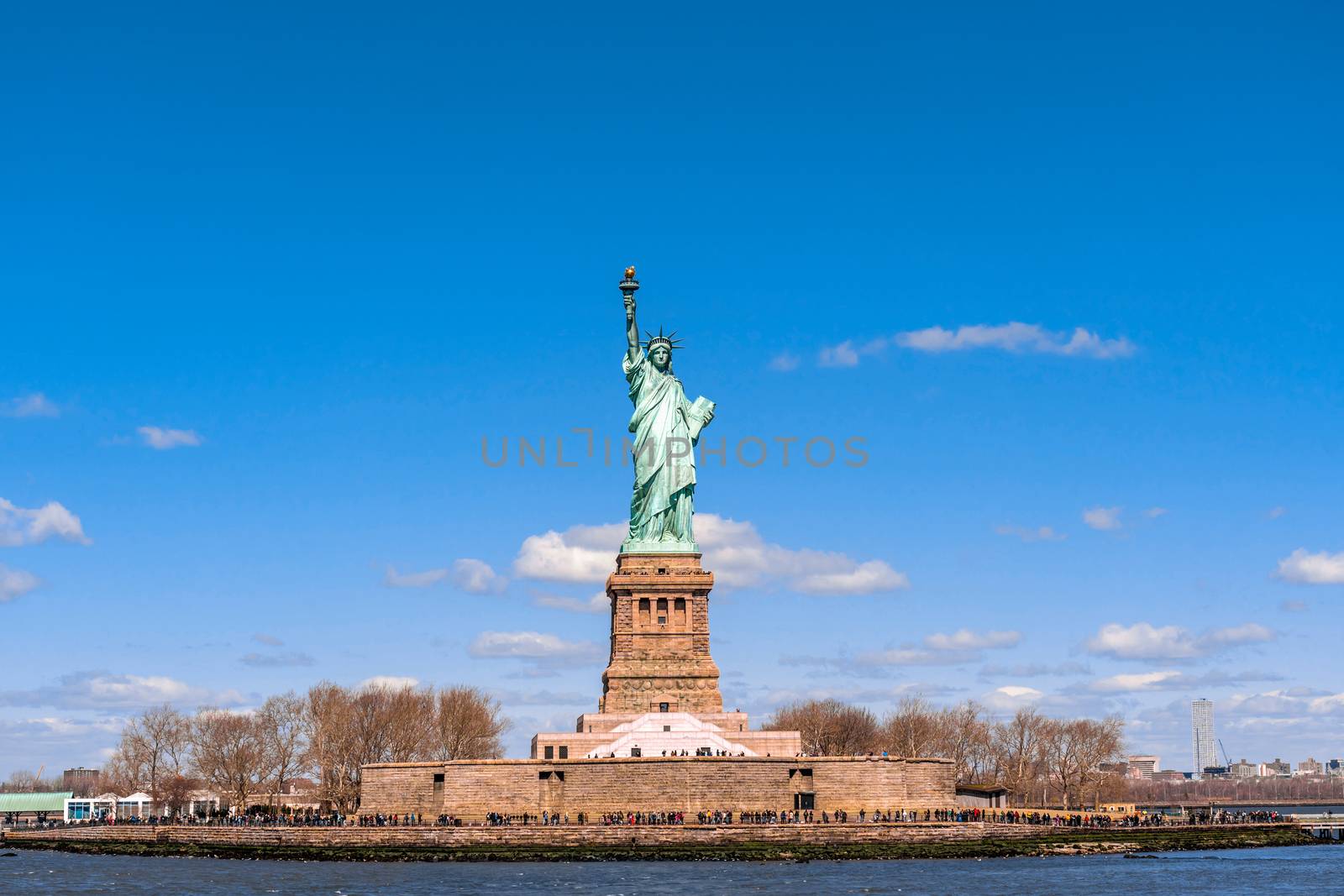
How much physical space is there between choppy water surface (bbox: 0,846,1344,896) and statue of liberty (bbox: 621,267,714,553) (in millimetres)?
24247

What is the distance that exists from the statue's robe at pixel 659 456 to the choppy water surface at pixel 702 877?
79.9ft

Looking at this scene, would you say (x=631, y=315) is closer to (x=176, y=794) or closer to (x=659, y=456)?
(x=659, y=456)

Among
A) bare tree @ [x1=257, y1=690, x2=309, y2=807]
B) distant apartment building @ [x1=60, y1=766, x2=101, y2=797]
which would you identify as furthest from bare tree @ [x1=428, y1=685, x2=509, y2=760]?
distant apartment building @ [x1=60, y1=766, x2=101, y2=797]

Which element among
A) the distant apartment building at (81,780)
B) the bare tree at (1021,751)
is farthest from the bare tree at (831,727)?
the distant apartment building at (81,780)

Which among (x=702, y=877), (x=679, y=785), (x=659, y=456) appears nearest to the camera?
(x=702, y=877)

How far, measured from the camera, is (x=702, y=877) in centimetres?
5291

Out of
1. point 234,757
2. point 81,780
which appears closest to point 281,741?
point 234,757

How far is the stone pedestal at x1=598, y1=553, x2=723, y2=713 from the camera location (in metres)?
75.8

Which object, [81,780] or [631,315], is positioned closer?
[631,315]

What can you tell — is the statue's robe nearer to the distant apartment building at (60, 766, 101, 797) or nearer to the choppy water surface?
the choppy water surface

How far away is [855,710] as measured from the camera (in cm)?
10444

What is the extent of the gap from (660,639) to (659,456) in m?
9.65

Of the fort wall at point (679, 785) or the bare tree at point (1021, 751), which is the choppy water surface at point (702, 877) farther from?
the bare tree at point (1021, 751)

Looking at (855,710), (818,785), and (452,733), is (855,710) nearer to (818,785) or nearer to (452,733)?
(452,733)
